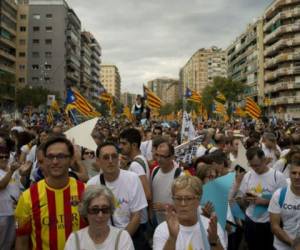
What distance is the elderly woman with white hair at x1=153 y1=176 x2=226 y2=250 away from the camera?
3291 millimetres

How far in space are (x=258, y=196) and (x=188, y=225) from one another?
100 inches

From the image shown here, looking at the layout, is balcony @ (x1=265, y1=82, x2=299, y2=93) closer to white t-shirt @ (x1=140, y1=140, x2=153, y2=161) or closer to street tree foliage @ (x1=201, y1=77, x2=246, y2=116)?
street tree foliage @ (x1=201, y1=77, x2=246, y2=116)

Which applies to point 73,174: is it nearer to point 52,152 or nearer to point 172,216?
point 52,152

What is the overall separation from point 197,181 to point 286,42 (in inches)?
3133

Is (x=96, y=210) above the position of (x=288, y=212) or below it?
above

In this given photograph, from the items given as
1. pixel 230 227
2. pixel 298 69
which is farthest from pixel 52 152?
pixel 298 69

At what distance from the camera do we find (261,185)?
573 centimetres

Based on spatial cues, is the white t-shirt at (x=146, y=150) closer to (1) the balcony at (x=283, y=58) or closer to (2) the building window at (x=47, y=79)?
(1) the balcony at (x=283, y=58)

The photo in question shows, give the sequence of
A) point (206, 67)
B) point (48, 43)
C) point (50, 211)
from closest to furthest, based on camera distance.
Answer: point (50, 211) < point (48, 43) < point (206, 67)

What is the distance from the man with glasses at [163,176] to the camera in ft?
18.1

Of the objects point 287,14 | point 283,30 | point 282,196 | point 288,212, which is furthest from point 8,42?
point 288,212

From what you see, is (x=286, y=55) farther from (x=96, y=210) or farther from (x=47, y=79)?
(x=96, y=210)

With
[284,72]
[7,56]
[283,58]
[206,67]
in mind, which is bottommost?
[284,72]

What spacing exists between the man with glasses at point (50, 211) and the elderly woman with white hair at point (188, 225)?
2.49 ft
